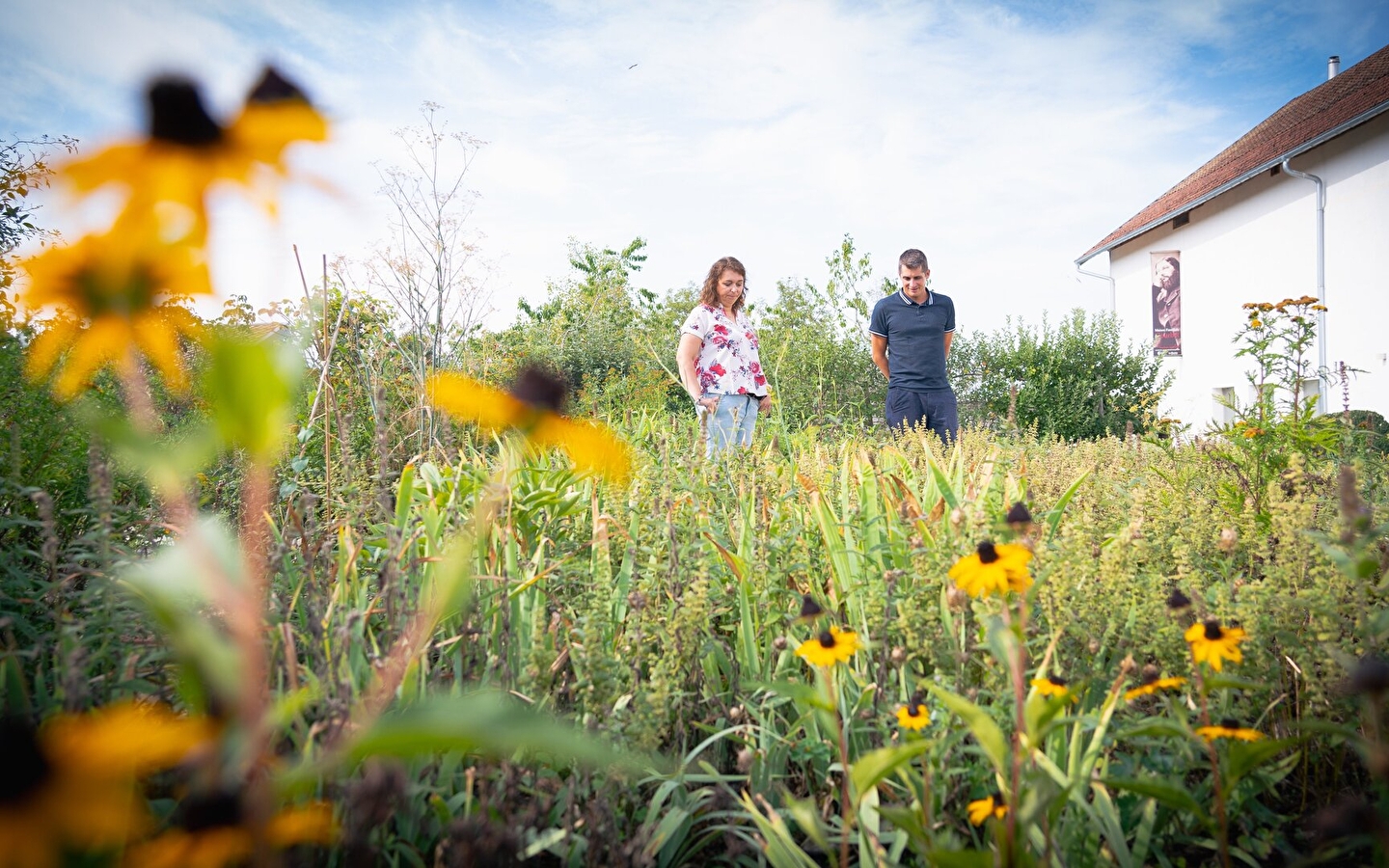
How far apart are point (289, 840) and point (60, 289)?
1.58 feet

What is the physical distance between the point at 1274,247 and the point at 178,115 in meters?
17.4

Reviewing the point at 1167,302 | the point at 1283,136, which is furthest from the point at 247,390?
the point at 1167,302

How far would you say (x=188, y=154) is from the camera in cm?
69

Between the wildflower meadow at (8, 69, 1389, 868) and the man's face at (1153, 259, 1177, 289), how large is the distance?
1604 centimetres

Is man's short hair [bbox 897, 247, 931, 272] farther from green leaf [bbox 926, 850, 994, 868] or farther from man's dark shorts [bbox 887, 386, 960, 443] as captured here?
green leaf [bbox 926, 850, 994, 868]

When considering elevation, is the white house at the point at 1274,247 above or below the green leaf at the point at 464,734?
above

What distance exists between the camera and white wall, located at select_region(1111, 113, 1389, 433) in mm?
11547

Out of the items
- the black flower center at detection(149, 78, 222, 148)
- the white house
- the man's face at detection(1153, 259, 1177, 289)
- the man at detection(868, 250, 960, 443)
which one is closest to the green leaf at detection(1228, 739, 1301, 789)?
the black flower center at detection(149, 78, 222, 148)

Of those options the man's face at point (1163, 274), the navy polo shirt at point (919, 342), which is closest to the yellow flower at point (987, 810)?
the navy polo shirt at point (919, 342)

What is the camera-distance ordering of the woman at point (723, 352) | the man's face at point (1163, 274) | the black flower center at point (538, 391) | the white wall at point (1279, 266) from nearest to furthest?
the black flower center at point (538, 391)
the woman at point (723, 352)
the white wall at point (1279, 266)
the man's face at point (1163, 274)

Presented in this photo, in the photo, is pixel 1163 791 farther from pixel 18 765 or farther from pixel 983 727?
pixel 18 765

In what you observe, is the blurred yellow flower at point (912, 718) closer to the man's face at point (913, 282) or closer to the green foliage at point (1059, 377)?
the man's face at point (913, 282)

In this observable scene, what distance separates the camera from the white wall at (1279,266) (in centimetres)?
1155

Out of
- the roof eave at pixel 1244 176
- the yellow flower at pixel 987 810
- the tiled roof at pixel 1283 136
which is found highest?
the tiled roof at pixel 1283 136
